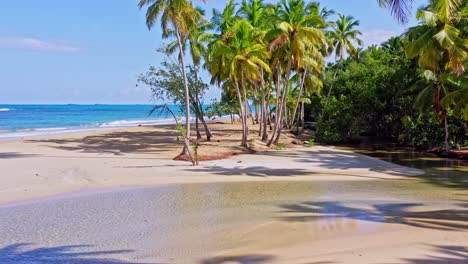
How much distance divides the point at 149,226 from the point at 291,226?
2.94 meters

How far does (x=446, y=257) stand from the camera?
282 inches

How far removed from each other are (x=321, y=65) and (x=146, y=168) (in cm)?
2191

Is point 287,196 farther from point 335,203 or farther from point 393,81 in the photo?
point 393,81

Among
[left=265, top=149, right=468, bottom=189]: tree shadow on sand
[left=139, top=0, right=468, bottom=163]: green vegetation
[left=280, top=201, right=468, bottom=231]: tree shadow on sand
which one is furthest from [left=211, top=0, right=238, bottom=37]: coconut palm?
[left=280, top=201, right=468, bottom=231]: tree shadow on sand

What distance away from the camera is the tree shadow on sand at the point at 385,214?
31.8 feet

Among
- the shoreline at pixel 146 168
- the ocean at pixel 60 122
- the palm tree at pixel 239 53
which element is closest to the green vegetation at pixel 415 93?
the shoreline at pixel 146 168

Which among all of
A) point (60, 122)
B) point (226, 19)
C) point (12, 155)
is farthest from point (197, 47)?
point (60, 122)

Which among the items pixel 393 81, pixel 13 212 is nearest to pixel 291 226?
pixel 13 212

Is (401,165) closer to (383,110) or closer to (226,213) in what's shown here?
(226,213)

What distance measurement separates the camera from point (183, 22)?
2059 centimetres

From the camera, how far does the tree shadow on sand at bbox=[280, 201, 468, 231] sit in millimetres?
9680

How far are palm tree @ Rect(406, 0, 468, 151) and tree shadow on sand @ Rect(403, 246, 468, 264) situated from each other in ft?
39.3

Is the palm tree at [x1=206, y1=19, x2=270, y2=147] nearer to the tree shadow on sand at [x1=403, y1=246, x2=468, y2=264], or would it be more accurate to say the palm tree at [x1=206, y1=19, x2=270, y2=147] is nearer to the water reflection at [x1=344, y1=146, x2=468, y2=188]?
the water reflection at [x1=344, y1=146, x2=468, y2=188]

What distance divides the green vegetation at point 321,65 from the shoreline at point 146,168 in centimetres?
248
